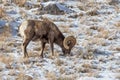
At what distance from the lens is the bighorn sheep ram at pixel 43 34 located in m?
15.7

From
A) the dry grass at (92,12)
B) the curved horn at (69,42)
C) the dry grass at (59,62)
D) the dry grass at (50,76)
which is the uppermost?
the curved horn at (69,42)

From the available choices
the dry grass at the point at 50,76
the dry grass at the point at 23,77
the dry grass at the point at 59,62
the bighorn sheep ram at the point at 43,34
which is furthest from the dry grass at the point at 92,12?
the dry grass at the point at 23,77

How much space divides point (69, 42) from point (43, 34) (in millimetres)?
1053

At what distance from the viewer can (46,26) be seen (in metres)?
16.1

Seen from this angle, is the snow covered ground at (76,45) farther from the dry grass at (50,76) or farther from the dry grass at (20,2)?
the dry grass at (20,2)

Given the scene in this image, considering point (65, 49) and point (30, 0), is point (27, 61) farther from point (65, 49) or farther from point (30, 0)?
point (30, 0)

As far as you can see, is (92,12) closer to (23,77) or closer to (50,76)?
(50,76)

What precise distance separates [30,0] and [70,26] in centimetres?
542

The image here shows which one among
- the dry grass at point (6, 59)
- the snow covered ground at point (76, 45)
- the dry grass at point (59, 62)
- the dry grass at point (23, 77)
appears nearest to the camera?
the dry grass at point (23, 77)

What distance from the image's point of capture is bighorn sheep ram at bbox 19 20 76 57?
51.6ft

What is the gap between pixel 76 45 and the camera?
18281 millimetres

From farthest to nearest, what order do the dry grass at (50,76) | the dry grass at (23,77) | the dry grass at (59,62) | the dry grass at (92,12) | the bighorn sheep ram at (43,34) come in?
1. the dry grass at (92,12)
2. the bighorn sheep ram at (43,34)
3. the dry grass at (59,62)
4. the dry grass at (50,76)
5. the dry grass at (23,77)

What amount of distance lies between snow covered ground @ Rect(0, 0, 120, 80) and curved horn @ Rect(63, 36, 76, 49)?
395 millimetres

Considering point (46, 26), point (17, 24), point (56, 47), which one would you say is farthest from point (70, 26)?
point (46, 26)
